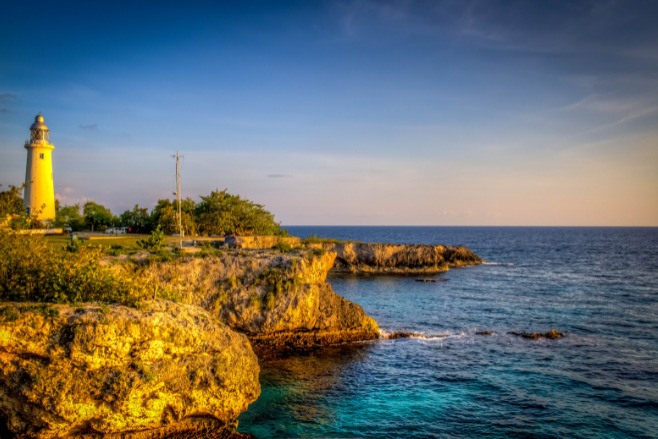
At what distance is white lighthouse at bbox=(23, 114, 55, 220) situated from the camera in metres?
43.4

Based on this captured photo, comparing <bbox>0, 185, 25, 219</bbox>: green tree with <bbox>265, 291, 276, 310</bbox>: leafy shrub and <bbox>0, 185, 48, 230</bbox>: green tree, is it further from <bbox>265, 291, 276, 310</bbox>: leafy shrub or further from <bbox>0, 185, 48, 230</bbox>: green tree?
<bbox>265, 291, 276, 310</bbox>: leafy shrub

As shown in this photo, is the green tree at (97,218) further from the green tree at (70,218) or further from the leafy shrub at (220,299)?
the leafy shrub at (220,299)

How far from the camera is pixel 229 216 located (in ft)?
152

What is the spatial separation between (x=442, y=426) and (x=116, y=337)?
11593 mm

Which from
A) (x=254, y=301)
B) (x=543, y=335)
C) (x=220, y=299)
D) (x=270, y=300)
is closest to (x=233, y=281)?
(x=220, y=299)

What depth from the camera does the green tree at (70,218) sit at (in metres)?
48.4

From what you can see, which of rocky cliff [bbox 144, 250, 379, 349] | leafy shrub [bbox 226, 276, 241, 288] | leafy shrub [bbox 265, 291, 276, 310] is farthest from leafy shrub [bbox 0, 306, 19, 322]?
leafy shrub [bbox 265, 291, 276, 310]

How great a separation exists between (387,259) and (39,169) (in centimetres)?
4450

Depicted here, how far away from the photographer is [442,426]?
15.1 meters

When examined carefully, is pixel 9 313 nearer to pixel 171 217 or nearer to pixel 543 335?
pixel 543 335

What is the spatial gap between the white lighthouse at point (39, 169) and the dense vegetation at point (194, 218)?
13.2 feet

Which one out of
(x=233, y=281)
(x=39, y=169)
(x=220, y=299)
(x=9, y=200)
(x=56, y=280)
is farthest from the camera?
(x=39, y=169)

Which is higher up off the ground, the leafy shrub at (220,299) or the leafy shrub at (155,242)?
the leafy shrub at (155,242)

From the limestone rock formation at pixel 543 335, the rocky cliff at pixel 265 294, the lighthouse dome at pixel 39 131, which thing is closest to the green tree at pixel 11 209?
the rocky cliff at pixel 265 294
